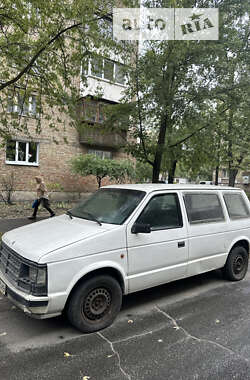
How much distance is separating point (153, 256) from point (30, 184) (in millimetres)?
13695

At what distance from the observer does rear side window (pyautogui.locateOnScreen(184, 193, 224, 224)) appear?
4176 millimetres

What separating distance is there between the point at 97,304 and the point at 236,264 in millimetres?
3016

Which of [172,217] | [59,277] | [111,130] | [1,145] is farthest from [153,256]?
[111,130]

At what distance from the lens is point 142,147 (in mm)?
8648

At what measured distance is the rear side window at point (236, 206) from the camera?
486cm

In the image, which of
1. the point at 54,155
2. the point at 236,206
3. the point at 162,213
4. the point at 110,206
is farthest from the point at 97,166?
the point at 162,213

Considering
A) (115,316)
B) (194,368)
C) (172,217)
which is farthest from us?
(172,217)

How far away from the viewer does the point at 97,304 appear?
314 centimetres

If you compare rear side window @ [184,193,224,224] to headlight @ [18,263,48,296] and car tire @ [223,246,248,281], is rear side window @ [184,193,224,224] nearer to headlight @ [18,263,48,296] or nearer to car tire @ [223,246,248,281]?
car tire @ [223,246,248,281]

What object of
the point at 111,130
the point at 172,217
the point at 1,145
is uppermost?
the point at 111,130

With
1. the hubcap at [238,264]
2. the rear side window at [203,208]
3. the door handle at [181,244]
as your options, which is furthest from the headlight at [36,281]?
the hubcap at [238,264]

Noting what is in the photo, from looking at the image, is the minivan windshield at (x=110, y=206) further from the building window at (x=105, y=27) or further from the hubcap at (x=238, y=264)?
the building window at (x=105, y=27)

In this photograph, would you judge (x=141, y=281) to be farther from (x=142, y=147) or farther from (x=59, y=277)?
(x=142, y=147)

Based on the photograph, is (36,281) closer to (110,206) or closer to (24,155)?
(110,206)
